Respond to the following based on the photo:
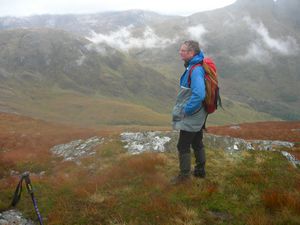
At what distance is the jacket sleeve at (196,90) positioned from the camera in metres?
10.3

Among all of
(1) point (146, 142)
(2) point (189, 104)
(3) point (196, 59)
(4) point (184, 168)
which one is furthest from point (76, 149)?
(3) point (196, 59)

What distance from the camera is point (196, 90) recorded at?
10.3m

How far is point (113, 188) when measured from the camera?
11.4m

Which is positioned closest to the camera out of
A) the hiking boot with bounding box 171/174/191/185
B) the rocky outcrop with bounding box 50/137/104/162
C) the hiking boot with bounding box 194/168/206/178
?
the hiking boot with bounding box 171/174/191/185

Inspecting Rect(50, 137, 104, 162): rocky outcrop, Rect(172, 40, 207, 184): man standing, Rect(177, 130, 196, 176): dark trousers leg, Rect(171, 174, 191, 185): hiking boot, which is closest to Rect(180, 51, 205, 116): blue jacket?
Rect(172, 40, 207, 184): man standing

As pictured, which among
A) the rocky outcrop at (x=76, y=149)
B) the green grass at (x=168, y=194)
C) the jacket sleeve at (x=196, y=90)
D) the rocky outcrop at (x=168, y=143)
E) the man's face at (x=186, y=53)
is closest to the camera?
the green grass at (x=168, y=194)

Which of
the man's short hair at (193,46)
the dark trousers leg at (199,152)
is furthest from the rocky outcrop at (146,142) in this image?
the man's short hair at (193,46)

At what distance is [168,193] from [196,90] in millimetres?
3034

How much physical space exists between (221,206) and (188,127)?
2.57m

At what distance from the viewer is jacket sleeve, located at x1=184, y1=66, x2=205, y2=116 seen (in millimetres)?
10297

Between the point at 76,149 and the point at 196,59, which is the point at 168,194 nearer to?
the point at 196,59

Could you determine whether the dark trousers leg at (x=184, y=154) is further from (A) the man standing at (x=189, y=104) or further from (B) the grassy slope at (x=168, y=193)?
(B) the grassy slope at (x=168, y=193)

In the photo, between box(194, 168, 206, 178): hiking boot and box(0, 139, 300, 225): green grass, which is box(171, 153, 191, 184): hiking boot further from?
box(194, 168, 206, 178): hiking boot

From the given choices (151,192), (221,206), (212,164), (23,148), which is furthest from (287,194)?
(23,148)
